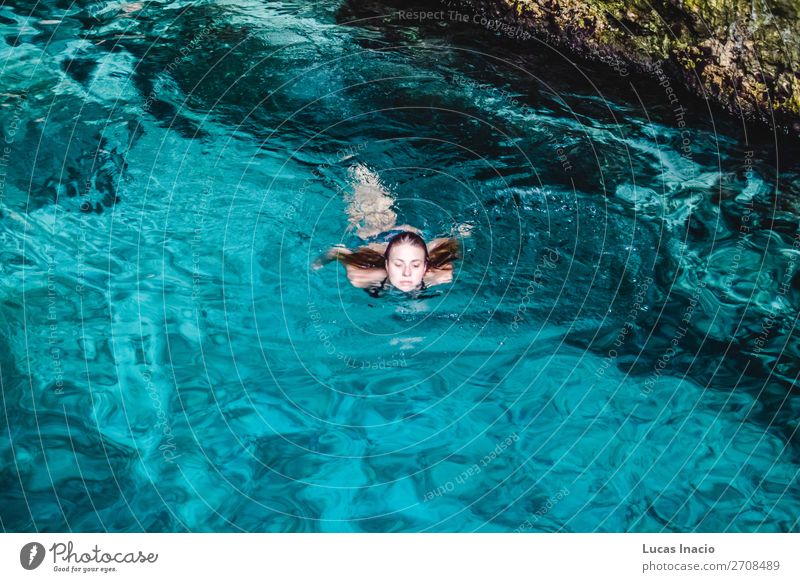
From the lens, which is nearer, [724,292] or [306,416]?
[306,416]

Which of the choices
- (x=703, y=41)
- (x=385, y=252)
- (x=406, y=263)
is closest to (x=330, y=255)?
(x=385, y=252)

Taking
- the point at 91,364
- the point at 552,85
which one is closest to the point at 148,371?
the point at 91,364

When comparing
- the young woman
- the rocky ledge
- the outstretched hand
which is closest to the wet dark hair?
the young woman

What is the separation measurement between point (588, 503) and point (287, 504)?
182 cm

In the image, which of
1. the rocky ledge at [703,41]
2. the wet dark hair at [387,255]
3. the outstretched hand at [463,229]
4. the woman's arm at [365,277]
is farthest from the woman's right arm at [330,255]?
the rocky ledge at [703,41]

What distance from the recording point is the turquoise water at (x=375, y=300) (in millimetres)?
4664

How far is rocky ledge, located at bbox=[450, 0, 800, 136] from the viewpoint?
7523 mm

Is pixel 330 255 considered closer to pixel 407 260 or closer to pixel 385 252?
pixel 385 252

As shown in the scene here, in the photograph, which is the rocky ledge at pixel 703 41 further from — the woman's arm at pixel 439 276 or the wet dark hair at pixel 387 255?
the woman's arm at pixel 439 276

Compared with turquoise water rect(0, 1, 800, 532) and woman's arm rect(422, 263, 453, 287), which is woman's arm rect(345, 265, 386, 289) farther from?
woman's arm rect(422, 263, 453, 287)

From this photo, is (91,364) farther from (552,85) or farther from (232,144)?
(552,85)

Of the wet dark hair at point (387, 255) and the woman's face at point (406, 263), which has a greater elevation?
the woman's face at point (406, 263)

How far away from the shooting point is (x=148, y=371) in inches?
209

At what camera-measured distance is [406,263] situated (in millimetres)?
5711
